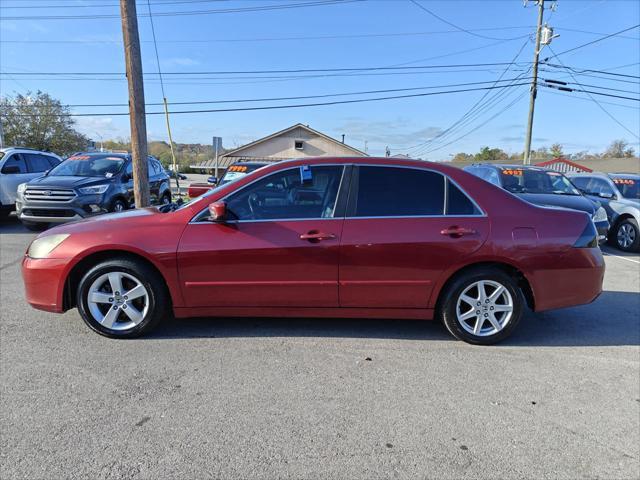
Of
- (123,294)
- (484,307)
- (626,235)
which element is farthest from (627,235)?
(123,294)

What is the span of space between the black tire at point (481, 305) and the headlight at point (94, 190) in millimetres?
7719

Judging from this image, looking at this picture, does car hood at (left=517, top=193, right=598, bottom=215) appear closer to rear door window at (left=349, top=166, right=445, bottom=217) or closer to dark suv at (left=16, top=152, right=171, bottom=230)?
rear door window at (left=349, top=166, right=445, bottom=217)

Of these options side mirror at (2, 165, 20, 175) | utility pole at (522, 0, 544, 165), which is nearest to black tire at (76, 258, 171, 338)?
side mirror at (2, 165, 20, 175)

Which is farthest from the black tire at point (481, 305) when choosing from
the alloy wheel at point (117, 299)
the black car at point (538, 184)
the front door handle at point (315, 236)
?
the black car at point (538, 184)

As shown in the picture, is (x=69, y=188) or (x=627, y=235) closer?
(x=69, y=188)

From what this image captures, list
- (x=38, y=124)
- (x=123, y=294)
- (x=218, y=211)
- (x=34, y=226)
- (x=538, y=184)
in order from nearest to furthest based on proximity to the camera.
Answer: (x=218, y=211), (x=123, y=294), (x=538, y=184), (x=34, y=226), (x=38, y=124)

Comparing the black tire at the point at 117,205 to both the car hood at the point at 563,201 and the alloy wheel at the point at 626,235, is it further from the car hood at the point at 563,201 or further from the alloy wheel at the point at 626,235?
the alloy wheel at the point at 626,235

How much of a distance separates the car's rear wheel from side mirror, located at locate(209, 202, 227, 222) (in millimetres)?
9551

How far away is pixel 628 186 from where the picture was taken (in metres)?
10.5

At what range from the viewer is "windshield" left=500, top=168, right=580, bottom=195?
8914 millimetres

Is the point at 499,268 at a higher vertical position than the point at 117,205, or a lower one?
lower

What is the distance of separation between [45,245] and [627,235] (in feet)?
36.0

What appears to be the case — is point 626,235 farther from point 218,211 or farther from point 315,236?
point 218,211

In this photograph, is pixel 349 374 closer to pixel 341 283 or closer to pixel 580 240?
pixel 341 283
